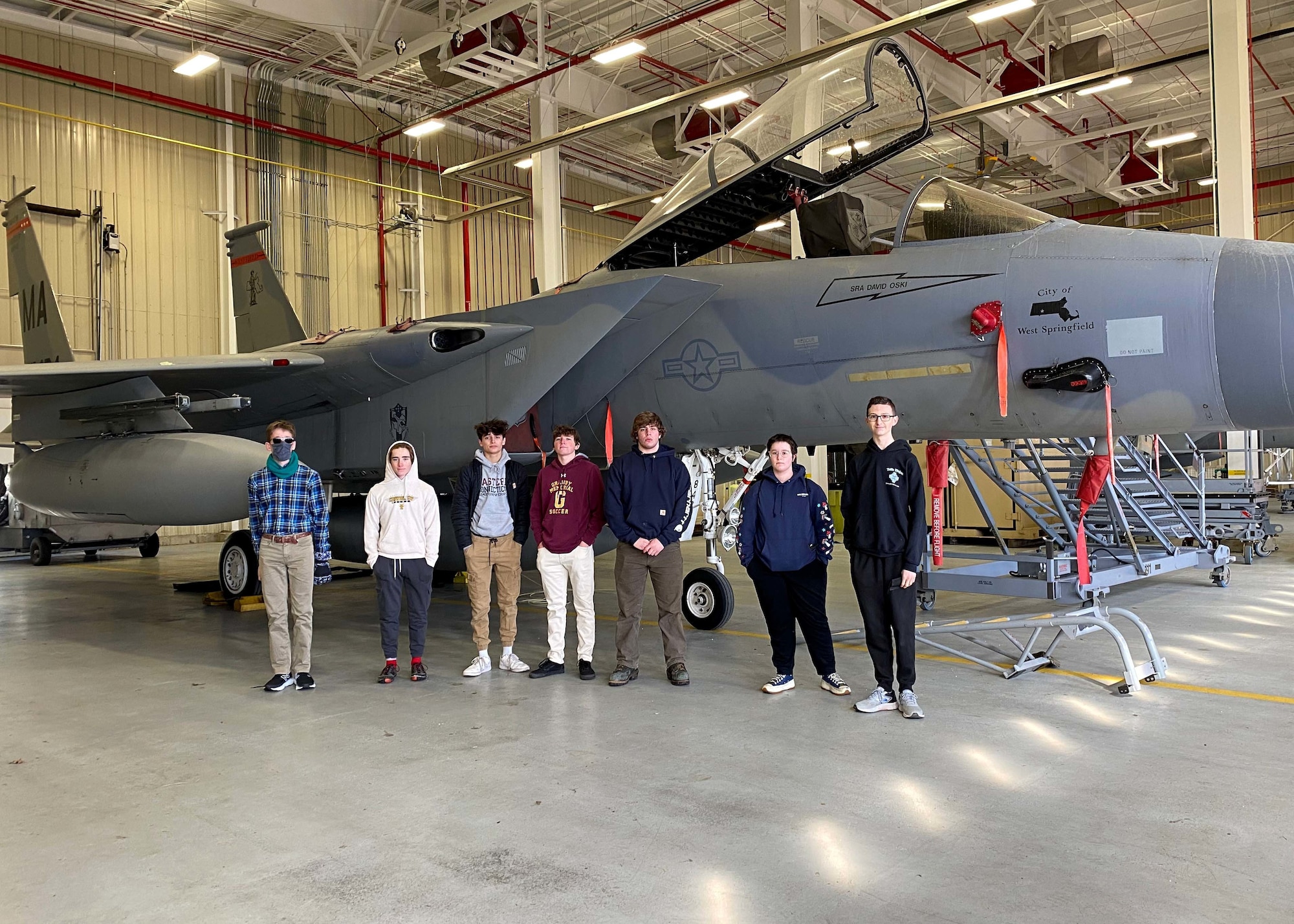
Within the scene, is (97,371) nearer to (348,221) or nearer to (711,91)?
(711,91)

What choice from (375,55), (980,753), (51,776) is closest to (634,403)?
(980,753)

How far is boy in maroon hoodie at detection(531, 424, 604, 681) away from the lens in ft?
17.8

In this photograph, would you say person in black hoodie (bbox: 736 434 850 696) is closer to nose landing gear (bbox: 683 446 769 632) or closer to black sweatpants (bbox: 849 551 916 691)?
black sweatpants (bbox: 849 551 916 691)

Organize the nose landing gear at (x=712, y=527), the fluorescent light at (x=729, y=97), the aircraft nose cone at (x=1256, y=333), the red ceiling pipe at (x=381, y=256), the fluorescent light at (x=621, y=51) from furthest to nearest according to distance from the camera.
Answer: the red ceiling pipe at (x=381, y=256) → the fluorescent light at (x=729, y=97) → the fluorescent light at (x=621, y=51) → the nose landing gear at (x=712, y=527) → the aircraft nose cone at (x=1256, y=333)

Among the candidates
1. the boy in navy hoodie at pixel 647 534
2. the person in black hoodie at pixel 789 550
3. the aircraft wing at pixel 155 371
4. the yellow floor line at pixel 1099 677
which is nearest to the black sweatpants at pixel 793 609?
the person in black hoodie at pixel 789 550

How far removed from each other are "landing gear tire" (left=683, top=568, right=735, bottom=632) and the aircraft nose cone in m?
3.47

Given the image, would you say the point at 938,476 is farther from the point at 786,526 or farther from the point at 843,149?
the point at 786,526

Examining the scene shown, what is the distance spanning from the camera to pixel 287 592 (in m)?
5.33

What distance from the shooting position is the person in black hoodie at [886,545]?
440 centimetres

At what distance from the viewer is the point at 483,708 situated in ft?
15.7

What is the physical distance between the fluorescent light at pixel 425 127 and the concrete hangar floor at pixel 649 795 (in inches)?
438

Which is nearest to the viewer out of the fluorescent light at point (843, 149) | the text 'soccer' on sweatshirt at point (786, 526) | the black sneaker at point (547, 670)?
the text 'soccer' on sweatshirt at point (786, 526)

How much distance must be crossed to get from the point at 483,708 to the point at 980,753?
2.43 metres

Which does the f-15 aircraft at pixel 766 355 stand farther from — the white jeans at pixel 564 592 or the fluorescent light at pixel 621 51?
the fluorescent light at pixel 621 51
